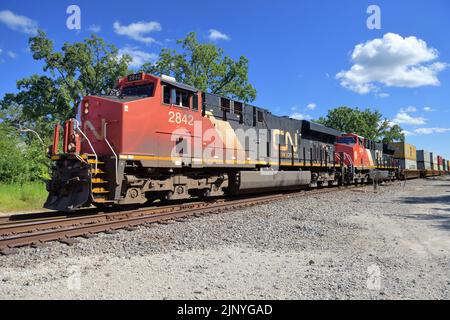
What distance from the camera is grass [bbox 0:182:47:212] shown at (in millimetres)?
11297

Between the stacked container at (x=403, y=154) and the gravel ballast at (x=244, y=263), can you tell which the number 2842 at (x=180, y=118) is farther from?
the stacked container at (x=403, y=154)

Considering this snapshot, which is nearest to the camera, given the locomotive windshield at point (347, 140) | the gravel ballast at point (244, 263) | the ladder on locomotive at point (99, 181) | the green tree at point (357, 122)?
the gravel ballast at point (244, 263)

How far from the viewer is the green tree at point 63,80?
34938 mm

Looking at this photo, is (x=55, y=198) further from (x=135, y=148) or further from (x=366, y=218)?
(x=366, y=218)

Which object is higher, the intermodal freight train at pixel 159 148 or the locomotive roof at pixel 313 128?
the locomotive roof at pixel 313 128

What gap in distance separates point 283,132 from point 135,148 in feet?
28.8

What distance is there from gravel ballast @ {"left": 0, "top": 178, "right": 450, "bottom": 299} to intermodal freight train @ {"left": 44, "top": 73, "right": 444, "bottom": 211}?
190cm

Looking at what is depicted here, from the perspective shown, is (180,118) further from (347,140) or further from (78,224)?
(347,140)

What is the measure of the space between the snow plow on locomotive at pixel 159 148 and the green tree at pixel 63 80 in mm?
26291

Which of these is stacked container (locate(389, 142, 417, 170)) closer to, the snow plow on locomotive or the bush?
the snow plow on locomotive

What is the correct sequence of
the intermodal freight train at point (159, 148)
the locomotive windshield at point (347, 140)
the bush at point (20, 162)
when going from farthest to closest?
the locomotive windshield at point (347, 140) → the bush at point (20, 162) → the intermodal freight train at point (159, 148)

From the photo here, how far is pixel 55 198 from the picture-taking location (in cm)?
870

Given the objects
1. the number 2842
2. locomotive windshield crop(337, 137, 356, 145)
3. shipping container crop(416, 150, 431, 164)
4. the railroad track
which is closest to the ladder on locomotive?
the railroad track

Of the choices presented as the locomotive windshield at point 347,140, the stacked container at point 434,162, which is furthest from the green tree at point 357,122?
the locomotive windshield at point 347,140
